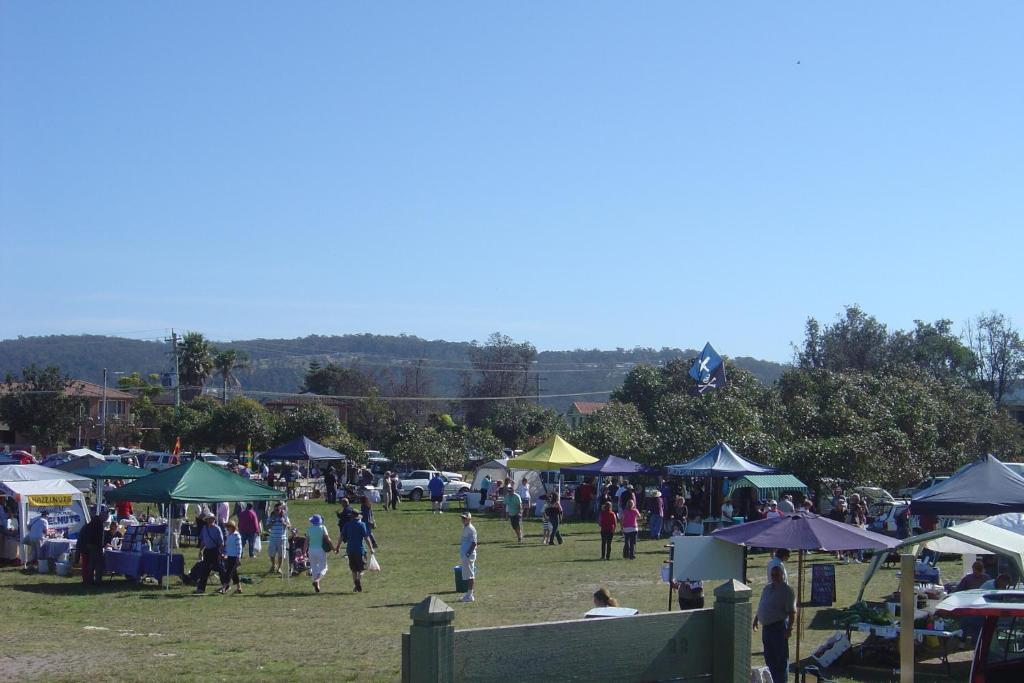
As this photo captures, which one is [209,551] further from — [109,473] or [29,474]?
[109,473]

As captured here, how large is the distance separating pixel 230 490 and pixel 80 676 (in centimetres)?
814

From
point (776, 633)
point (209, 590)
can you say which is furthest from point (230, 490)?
point (776, 633)

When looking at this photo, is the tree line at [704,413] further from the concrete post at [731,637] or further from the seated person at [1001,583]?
the concrete post at [731,637]

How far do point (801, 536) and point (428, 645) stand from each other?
7905 millimetres

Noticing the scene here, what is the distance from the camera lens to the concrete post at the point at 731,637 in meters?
5.68

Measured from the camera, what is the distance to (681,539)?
1230 centimetres

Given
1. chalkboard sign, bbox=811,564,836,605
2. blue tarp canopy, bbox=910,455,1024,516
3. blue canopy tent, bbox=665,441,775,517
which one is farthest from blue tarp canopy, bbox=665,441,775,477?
chalkboard sign, bbox=811,564,836,605

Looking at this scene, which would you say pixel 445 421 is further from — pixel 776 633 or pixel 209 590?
pixel 776 633

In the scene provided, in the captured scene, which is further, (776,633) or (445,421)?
(445,421)

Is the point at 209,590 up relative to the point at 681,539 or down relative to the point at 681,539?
down

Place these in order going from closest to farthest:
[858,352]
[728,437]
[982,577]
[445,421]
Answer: [982,577] < [728,437] < [445,421] < [858,352]

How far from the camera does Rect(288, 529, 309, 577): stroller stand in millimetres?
20297

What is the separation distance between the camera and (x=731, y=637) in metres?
5.72

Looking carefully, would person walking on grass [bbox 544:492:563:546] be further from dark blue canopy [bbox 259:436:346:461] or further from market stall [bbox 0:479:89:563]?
dark blue canopy [bbox 259:436:346:461]
